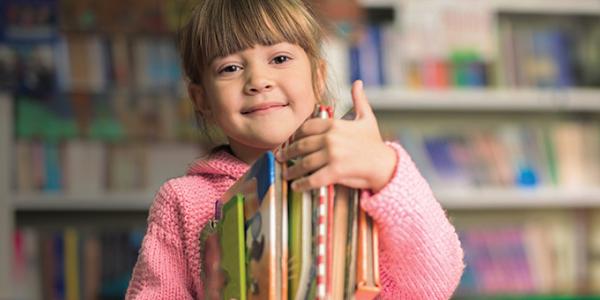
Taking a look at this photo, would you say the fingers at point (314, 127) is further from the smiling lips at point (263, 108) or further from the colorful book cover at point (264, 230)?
the smiling lips at point (263, 108)

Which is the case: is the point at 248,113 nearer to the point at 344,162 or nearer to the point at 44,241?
the point at 344,162

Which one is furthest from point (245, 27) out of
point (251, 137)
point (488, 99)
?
point (488, 99)

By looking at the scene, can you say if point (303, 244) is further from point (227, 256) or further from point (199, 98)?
point (199, 98)

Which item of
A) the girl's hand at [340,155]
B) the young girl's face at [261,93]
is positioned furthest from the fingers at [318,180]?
the young girl's face at [261,93]

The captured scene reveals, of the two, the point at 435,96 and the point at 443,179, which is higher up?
the point at 435,96

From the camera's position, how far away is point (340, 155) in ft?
2.58

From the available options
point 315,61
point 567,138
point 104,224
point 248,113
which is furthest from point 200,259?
point 567,138

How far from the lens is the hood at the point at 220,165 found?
1.05m

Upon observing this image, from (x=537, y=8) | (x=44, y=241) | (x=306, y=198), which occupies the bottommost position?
(x=44, y=241)

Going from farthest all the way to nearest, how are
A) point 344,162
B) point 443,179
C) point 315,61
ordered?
point 443,179 < point 315,61 < point 344,162

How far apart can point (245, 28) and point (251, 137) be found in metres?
0.12

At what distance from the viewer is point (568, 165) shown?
136 inches

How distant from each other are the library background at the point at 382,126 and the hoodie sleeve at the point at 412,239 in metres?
2.24

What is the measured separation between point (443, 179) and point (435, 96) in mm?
303
